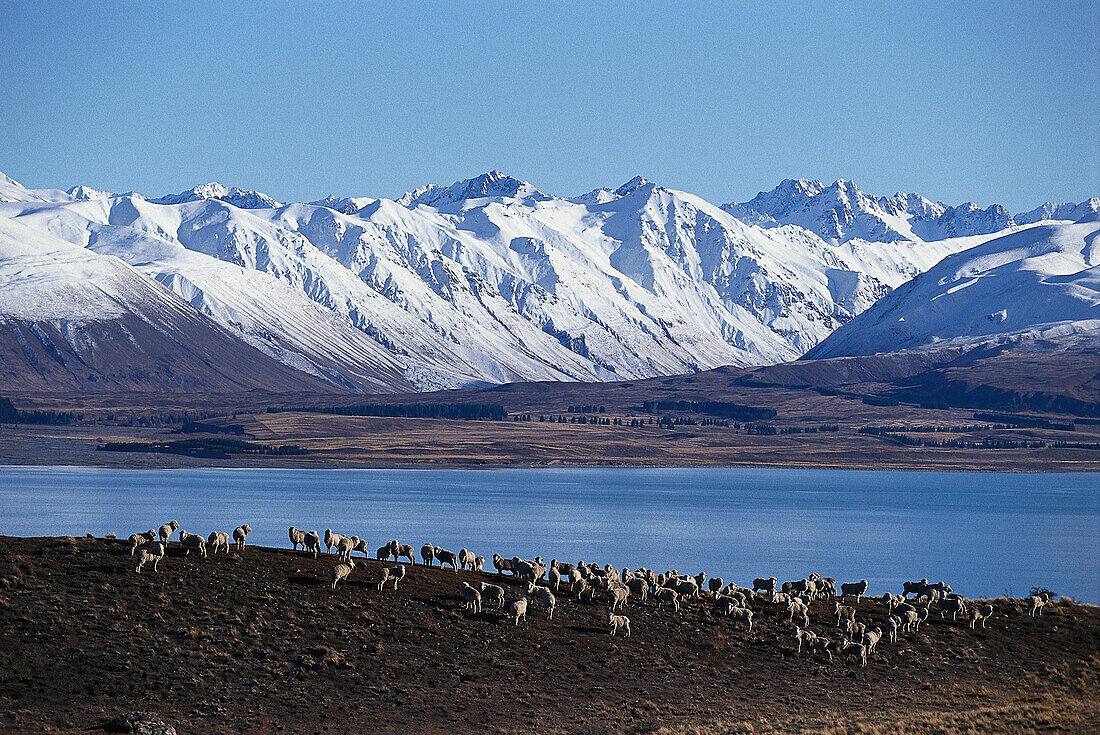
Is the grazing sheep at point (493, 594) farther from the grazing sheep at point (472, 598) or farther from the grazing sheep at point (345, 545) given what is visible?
the grazing sheep at point (345, 545)

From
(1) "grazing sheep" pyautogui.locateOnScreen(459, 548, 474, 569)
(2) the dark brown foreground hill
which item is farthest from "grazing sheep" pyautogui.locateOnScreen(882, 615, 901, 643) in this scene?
(1) "grazing sheep" pyautogui.locateOnScreen(459, 548, 474, 569)

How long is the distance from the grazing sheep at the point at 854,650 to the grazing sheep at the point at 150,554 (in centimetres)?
2085

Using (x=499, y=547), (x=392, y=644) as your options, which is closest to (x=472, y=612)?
(x=392, y=644)

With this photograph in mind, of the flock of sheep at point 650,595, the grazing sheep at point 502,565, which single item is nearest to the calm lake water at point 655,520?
the flock of sheep at point 650,595

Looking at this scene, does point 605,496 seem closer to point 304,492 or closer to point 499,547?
point 304,492

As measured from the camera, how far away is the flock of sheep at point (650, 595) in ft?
139

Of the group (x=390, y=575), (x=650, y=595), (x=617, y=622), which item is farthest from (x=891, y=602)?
(x=390, y=575)

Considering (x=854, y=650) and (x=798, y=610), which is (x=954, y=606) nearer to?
(x=798, y=610)

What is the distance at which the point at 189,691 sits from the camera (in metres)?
34.6

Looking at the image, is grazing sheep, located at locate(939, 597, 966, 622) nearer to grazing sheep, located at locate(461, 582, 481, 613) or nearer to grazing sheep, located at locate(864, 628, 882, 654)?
grazing sheep, located at locate(864, 628, 882, 654)

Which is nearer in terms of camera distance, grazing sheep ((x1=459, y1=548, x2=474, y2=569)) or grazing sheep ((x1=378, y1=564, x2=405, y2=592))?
grazing sheep ((x1=378, y1=564, x2=405, y2=592))

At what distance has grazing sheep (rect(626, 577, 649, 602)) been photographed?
46625 mm

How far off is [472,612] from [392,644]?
3.64 m

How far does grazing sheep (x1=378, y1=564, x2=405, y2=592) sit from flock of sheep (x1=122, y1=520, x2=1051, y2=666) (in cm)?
3
